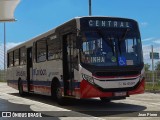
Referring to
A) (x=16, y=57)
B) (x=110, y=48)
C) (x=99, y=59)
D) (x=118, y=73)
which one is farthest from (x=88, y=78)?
(x=16, y=57)

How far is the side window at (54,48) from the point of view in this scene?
16094 millimetres

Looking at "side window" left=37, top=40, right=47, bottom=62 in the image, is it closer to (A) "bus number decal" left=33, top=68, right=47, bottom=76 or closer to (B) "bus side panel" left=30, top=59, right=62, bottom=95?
(B) "bus side panel" left=30, top=59, right=62, bottom=95

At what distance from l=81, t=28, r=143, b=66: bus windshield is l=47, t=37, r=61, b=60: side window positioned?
7.68ft

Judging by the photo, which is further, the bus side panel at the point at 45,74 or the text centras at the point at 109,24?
the bus side panel at the point at 45,74

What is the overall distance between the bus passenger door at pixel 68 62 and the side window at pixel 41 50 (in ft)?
9.24

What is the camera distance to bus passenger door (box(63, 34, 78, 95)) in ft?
47.9

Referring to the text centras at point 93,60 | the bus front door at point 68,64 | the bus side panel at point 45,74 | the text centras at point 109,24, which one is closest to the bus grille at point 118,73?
the text centras at point 93,60

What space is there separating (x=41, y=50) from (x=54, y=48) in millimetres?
2198

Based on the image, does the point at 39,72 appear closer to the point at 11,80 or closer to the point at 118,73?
the point at 118,73

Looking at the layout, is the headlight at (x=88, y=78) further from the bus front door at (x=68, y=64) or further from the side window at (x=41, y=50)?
the side window at (x=41, y=50)

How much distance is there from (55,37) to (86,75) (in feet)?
11.3

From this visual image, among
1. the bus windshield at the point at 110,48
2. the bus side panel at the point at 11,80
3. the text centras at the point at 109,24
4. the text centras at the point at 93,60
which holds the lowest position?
the bus side panel at the point at 11,80

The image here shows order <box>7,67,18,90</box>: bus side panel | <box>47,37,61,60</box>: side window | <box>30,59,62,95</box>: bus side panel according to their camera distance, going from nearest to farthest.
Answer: <box>47,37,61,60</box>: side window, <box>30,59,62,95</box>: bus side panel, <box>7,67,18,90</box>: bus side panel

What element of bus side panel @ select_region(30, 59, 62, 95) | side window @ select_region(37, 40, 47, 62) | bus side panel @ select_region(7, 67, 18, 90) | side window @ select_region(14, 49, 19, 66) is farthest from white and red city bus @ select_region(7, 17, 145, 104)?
bus side panel @ select_region(7, 67, 18, 90)
